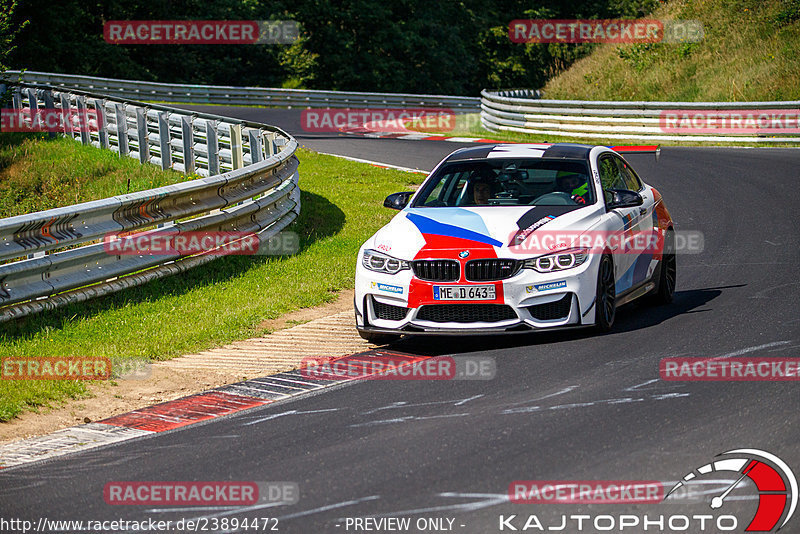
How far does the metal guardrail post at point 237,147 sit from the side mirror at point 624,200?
9.10 m

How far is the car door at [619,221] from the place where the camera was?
9.47m

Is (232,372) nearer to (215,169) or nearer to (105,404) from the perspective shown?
(105,404)

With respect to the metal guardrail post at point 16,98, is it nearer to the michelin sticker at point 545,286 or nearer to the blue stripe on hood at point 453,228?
the blue stripe on hood at point 453,228

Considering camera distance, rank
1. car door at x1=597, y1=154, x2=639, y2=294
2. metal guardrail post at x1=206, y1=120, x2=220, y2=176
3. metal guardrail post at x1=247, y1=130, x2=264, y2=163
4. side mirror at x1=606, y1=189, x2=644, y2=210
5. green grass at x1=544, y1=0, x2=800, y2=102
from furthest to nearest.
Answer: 1. green grass at x1=544, y1=0, x2=800, y2=102
2. metal guardrail post at x1=206, y1=120, x2=220, y2=176
3. metal guardrail post at x1=247, y1=130, x2=264, y2=163
4. side mirror at x1=606, y1=189, x2=644, y2=210
5. car door at x1=597, y1=154, x2=639, y2=294

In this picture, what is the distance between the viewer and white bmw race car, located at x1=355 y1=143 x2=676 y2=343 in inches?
342

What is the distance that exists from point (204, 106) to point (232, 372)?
35146 mm

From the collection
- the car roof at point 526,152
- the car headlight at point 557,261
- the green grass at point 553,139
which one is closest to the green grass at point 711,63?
the green grass at point 553,139

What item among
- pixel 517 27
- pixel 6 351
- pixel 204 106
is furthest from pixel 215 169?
pixel 517 27

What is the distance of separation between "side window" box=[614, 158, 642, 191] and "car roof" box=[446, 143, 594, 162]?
19.4 inches

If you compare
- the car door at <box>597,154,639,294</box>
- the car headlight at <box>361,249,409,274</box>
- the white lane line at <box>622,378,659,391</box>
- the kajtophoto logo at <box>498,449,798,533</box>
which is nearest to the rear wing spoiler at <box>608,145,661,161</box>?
the car door at <box>597,154,639,294</box>

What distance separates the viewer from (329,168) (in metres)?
22.1

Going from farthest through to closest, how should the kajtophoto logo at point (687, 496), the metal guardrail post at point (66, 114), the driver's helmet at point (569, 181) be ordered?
the metal guardrail post at point (66, 114) → the driver's helmet at point (569, 181) → the kajtophoto logo at point (687, 496)

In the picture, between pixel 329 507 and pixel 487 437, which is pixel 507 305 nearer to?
pixel 487 437

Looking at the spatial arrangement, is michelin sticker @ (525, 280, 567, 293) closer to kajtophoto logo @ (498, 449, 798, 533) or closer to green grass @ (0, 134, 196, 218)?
kajtophoto logo @ (498, 449, 798, 533)
